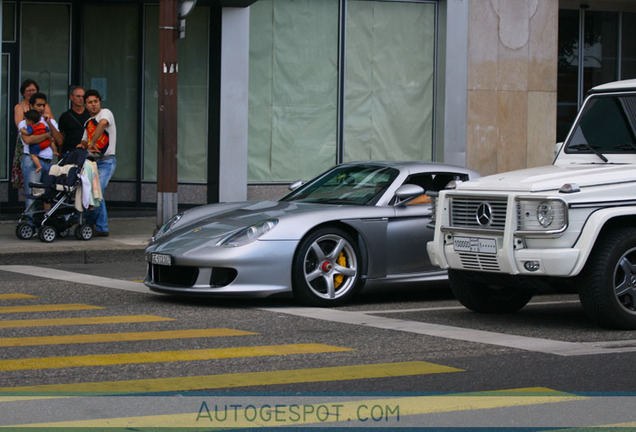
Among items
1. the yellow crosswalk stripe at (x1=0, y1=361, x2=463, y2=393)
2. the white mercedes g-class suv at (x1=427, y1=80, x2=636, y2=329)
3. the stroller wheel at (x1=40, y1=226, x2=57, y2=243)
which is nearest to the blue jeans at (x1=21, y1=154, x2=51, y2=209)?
the stroller wheel at (x1=40, y1=226, x2=57, y2=243)

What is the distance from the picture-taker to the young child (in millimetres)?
15555

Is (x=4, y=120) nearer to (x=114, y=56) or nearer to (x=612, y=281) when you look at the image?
(x=114, y=56)

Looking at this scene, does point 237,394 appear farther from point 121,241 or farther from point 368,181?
point 121,241

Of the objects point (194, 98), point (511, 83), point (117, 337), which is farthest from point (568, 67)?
point (117, 337)

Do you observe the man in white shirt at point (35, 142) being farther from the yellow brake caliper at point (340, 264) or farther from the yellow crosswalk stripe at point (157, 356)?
the yellow crosswalk stripe at point (157, 356)

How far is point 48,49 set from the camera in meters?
19.1

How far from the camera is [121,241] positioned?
15.1m

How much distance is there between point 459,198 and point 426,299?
2.17 metres

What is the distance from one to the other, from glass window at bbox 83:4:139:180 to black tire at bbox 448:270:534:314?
428 inches

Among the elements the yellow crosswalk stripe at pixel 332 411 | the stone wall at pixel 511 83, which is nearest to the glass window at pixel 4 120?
the stone wall at pixel 511 83

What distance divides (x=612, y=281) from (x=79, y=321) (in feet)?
13.6

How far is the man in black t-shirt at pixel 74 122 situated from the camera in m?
16.1

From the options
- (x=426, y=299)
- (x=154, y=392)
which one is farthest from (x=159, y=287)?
(x=154, y=392)

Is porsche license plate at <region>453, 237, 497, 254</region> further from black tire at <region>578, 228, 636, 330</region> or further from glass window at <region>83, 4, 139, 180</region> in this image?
glass window at <region>83, 4, 139, 180</region>
